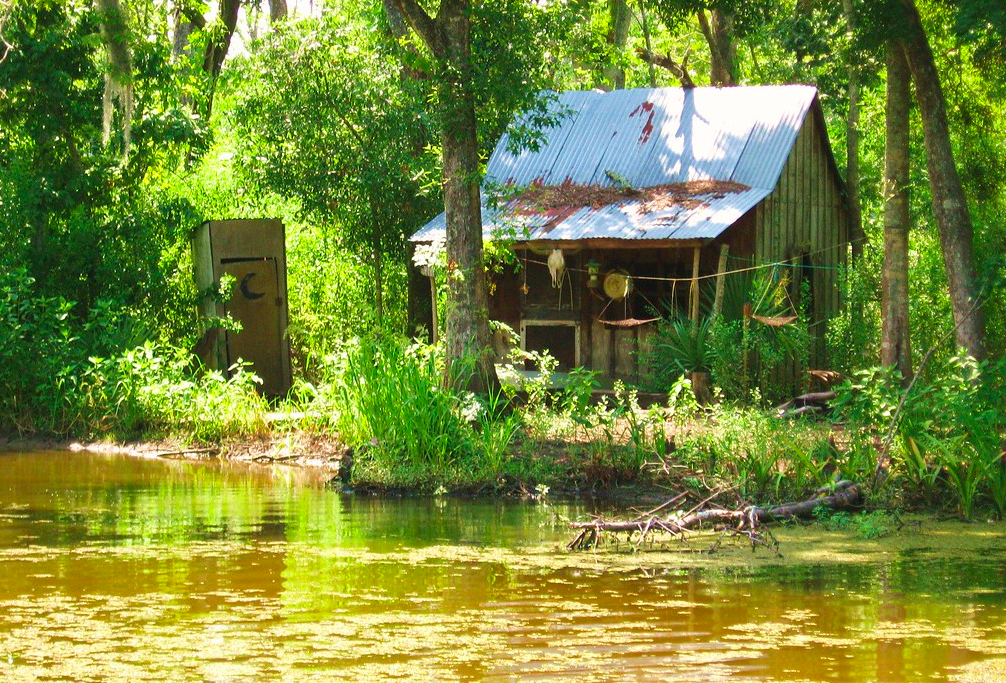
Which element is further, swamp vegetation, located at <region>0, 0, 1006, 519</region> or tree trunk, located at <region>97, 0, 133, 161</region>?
tree trunk, located at <region>97, 0, 133, 161</region>

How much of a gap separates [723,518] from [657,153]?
8829mm

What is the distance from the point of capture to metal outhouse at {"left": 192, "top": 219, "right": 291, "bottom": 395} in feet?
55.5

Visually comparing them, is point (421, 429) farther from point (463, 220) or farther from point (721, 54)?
point (721, 54)

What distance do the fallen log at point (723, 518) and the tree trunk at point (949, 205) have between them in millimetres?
3288

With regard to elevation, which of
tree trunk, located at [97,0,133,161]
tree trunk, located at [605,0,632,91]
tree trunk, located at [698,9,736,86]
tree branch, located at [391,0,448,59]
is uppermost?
tree trunk, located at [605,0,632,91]

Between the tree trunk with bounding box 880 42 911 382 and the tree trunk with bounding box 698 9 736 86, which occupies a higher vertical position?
the tree trunk with bounding box 698 9 736 86

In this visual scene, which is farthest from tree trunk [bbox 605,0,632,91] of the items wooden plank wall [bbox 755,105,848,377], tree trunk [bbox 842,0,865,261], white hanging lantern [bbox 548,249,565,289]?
white hanging lantern [bbox 548,249,565,289]

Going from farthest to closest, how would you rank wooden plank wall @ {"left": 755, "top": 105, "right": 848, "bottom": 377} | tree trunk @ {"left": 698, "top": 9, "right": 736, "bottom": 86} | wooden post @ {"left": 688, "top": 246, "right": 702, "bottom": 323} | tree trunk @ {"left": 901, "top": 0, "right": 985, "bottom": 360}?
1. tree trunk @ {"left": 698, "top": 9, "right": 736, "bottom": 86}
2. wooden plank wall @ {"left": 755, "top": 105, "right": 848, "bottom": 377}
3. wooden post @ {"left": 688, "top": 246, "right": 702, "bottom": 323}
4. tree trunk @ {"left": 901, "top": 0, "right": 985, "bottom": 360}

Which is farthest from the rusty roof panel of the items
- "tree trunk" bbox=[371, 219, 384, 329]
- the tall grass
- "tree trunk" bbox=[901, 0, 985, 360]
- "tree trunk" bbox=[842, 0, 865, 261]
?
"tree trunk" bbox=[842, 0, 865, 261]

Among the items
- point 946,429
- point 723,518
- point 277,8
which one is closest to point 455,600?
point 723,518

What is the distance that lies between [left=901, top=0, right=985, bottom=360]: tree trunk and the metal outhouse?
28.0ft

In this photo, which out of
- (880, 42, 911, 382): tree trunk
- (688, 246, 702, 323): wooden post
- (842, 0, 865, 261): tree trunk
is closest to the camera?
(880, 42, 911, 382): tree trunk

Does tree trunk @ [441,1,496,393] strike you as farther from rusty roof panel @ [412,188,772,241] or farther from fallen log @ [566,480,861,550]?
fallen log @ [566,480,861,550]

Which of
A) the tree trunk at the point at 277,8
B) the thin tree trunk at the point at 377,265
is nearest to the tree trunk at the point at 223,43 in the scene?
the tree trunk at the point at 277,8
